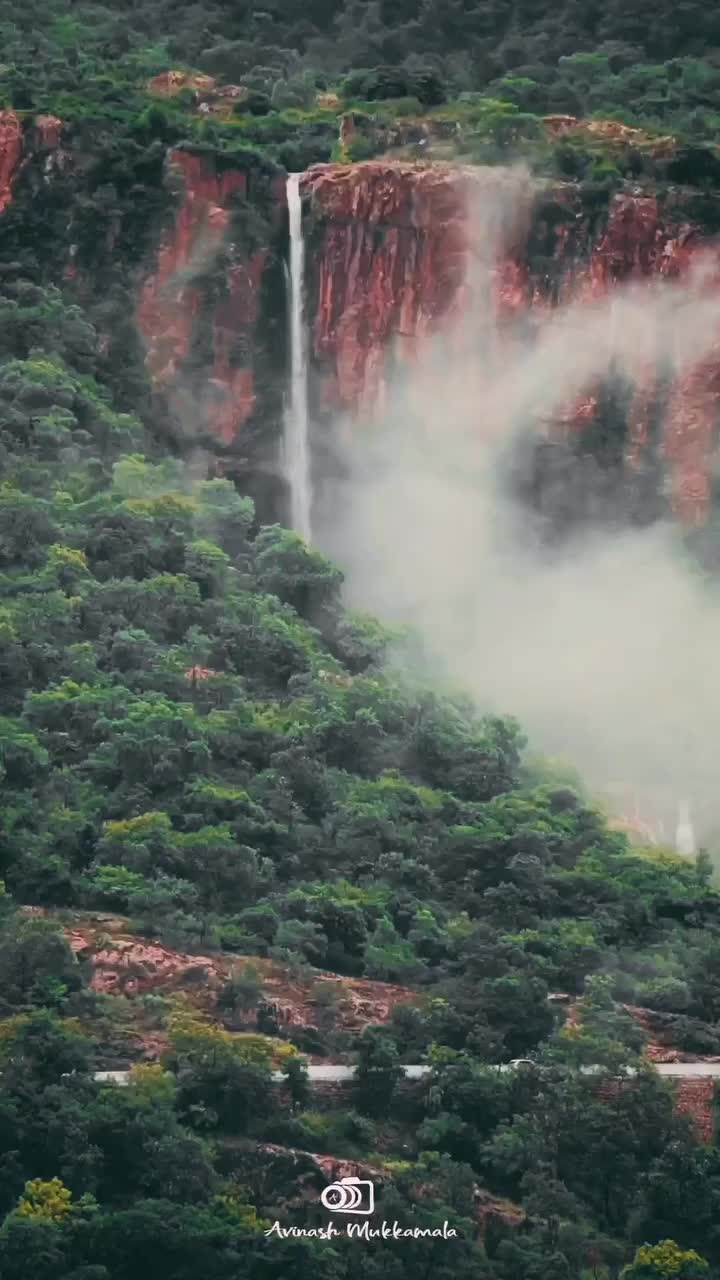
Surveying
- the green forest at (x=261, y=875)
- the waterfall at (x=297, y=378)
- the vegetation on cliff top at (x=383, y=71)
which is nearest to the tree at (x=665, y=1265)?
the green forest at (x=261, y=875)

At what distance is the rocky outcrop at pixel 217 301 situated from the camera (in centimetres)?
6700

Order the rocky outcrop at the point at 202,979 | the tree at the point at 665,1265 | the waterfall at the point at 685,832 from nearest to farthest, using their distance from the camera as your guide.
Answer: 1. the tree at the point at 665,1265
2. the rocky outcrop at the point at 202,979
3. the waterfall at the point at 685,832

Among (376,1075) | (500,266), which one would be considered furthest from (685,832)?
(376,1075)

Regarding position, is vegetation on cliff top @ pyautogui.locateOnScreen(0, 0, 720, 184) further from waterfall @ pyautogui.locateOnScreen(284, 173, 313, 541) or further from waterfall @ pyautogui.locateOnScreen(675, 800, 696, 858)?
waterfall @ pyautogui.locateOnScreen(675, 800, 696, 858)

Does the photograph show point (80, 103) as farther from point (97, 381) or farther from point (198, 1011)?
point (198, 1011)

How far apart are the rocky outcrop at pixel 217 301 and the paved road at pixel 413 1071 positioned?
1511cm

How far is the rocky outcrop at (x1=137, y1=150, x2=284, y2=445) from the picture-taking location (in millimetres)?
67000

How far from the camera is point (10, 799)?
57.1 m

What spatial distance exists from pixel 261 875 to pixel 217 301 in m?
12.7

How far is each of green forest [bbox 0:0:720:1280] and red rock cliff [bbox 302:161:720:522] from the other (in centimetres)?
124

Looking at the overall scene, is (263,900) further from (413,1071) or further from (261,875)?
(413,1071)

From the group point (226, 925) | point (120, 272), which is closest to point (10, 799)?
point (226, 925)

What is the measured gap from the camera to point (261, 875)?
5697 centimetres

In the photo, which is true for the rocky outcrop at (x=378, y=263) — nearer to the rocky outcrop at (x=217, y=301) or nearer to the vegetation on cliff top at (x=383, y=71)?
the rocky outcrop at (x=217, y=301)
